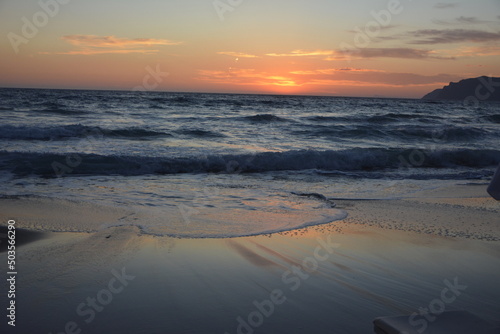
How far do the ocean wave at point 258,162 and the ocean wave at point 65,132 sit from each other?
5137 millimetres

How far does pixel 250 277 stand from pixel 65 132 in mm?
15957

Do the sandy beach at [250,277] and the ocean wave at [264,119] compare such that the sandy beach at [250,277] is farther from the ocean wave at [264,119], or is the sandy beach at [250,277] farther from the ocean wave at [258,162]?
the ocean wave at [264,119]

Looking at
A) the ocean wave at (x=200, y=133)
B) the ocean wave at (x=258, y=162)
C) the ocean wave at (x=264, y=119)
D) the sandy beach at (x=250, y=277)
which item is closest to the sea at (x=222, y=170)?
the ocean wave at (x=258, y=162)

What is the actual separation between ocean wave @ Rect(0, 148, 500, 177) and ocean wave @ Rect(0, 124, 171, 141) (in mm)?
5137

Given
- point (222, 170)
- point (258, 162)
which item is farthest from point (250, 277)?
point (258, 162)

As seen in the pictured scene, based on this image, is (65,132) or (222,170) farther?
(65,132)

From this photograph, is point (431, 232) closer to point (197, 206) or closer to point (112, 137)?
point (197, 206)

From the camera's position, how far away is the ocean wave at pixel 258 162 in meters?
10.8

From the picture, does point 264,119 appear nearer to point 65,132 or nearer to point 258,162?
point 65,132

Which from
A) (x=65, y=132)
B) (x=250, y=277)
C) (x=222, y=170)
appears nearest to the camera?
(x=250, y=277)

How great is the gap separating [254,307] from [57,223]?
3.41 metres

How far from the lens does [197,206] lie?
21.8 feet

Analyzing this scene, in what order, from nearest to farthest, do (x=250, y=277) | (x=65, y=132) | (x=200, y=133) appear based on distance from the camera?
(x=250, y=277) → (x=65, y=132) → (x=200, y=133)

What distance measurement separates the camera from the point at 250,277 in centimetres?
380
